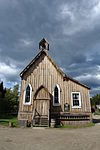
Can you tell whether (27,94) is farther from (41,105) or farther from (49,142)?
(49,142)

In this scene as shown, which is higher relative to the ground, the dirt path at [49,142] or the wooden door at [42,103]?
the wooden door at [42,103]

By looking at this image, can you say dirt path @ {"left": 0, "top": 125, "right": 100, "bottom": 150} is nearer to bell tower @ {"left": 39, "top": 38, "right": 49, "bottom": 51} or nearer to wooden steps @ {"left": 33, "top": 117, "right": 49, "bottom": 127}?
wooden steps @ {"left": 33, "top": 117, "right": 49, "bottom": 127}

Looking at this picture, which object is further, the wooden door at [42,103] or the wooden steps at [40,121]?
the wooden door at [42,103]

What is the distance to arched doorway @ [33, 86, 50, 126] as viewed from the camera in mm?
17337

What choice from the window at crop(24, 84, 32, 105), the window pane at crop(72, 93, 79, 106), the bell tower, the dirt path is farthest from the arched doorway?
the dirt path

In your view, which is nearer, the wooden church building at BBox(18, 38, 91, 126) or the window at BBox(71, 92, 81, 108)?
the wooden church building at BBox(18, 38, 91, 126)

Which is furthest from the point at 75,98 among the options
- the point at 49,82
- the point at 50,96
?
the point at 49,82

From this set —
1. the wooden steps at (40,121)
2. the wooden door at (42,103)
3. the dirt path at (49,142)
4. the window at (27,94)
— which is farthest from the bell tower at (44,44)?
the dirt path at (49,142)

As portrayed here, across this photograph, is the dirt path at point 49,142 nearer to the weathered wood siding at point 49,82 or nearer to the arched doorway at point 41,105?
the arched doorway at point 41,105

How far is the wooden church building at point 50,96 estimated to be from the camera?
58.1 feet

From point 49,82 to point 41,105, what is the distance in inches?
126

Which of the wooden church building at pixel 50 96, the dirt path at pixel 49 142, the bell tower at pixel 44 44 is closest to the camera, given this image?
the dirt path at pixel 49 142

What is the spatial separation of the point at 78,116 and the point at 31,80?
7.58 meters

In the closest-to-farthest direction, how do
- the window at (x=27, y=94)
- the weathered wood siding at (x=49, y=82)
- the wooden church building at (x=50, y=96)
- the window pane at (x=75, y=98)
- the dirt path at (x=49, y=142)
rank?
the dirt path at (x=49, y=142)
the wooden church building at (x=50, y=96)
the weathered wood siding at (x=49, y=82)
the window pane at (x=75, y=98)
the window at (x=27, y=94)
